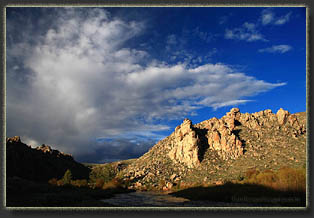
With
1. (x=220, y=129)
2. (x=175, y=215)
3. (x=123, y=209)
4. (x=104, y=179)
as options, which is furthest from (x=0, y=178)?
(x=220, y=129)

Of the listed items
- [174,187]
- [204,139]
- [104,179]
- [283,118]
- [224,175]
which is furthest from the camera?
[204,139]

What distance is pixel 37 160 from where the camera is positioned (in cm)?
7306

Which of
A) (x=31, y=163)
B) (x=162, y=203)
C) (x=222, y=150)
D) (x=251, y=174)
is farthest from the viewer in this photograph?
(x=222, y=150)

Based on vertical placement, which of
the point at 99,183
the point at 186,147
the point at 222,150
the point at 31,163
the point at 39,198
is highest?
the point at 39,198

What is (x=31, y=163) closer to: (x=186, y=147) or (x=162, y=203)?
(x=186, y=147)

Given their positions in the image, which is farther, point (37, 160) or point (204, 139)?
point (204, 139)

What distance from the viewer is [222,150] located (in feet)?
238

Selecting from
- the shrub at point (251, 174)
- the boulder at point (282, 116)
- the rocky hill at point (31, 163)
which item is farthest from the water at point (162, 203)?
the boulder at point (282, 116)

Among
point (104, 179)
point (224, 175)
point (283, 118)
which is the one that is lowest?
point (104, 179)

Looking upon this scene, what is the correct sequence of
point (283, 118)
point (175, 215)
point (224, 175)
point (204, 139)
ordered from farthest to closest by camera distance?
point (204, 139) < point (283, 118) < point (224, 175) < point (175, 215)

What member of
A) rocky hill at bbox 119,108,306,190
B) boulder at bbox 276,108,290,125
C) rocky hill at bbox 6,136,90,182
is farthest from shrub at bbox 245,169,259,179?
rocky hill at bbox 6,136,90,182

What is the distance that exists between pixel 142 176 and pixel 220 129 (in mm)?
33601

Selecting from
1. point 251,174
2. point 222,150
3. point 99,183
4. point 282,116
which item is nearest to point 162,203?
point 251,174

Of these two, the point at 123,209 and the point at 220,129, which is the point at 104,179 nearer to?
the point at 220,129
